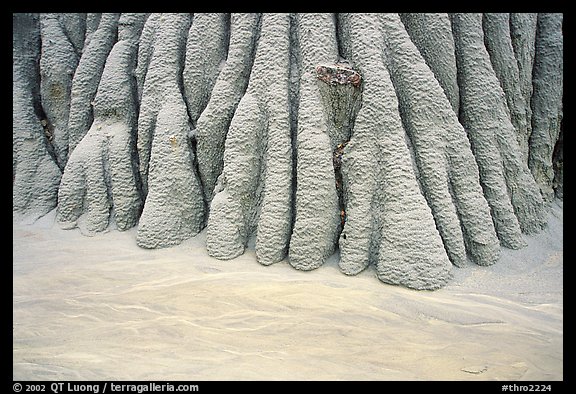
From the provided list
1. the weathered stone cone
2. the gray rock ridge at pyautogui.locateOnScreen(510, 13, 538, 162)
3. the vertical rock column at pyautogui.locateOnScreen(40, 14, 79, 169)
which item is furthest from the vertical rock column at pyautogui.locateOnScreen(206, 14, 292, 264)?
the vertical rock column at pyautogui.locateOnScreen(40, 14, 79, 169)

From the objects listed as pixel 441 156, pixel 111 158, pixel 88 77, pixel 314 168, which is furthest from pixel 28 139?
pixel 441 156

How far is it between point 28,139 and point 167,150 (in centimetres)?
167

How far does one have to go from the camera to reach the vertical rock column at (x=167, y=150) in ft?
8.97

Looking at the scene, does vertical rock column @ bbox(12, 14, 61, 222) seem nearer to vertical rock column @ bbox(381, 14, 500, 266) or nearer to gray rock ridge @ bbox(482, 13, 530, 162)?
vertical rock column @ bbox(381, 14, 500, 266)

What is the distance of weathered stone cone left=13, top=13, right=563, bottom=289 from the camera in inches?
96.0

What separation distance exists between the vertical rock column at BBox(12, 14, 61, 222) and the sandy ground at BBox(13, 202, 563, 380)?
94cm

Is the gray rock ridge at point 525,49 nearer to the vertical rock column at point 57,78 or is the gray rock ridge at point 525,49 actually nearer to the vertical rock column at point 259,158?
the vertical rock column at point 259,158

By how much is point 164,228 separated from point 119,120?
3.49 ft

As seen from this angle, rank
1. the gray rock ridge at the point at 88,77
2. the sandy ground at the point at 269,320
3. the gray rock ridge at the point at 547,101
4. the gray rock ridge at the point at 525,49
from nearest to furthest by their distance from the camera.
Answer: the sandy ground at the point at 269,320
the gray rock ridge at the point at 525,49
the gray rock ridge at the point at 547,101
the gray rock ridge at the point at 88,77

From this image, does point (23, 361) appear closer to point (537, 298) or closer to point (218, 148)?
point (218, 148)

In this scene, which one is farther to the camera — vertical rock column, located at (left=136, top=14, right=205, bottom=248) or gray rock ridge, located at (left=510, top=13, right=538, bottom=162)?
gray rock ridge, located at (left=510, top=13, right=538, bottom=162)

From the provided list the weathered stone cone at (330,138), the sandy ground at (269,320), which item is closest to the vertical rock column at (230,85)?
the weathered stone cone at (330,138)

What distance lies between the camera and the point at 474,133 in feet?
8.87

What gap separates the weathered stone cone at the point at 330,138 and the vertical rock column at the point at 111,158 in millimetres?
12
